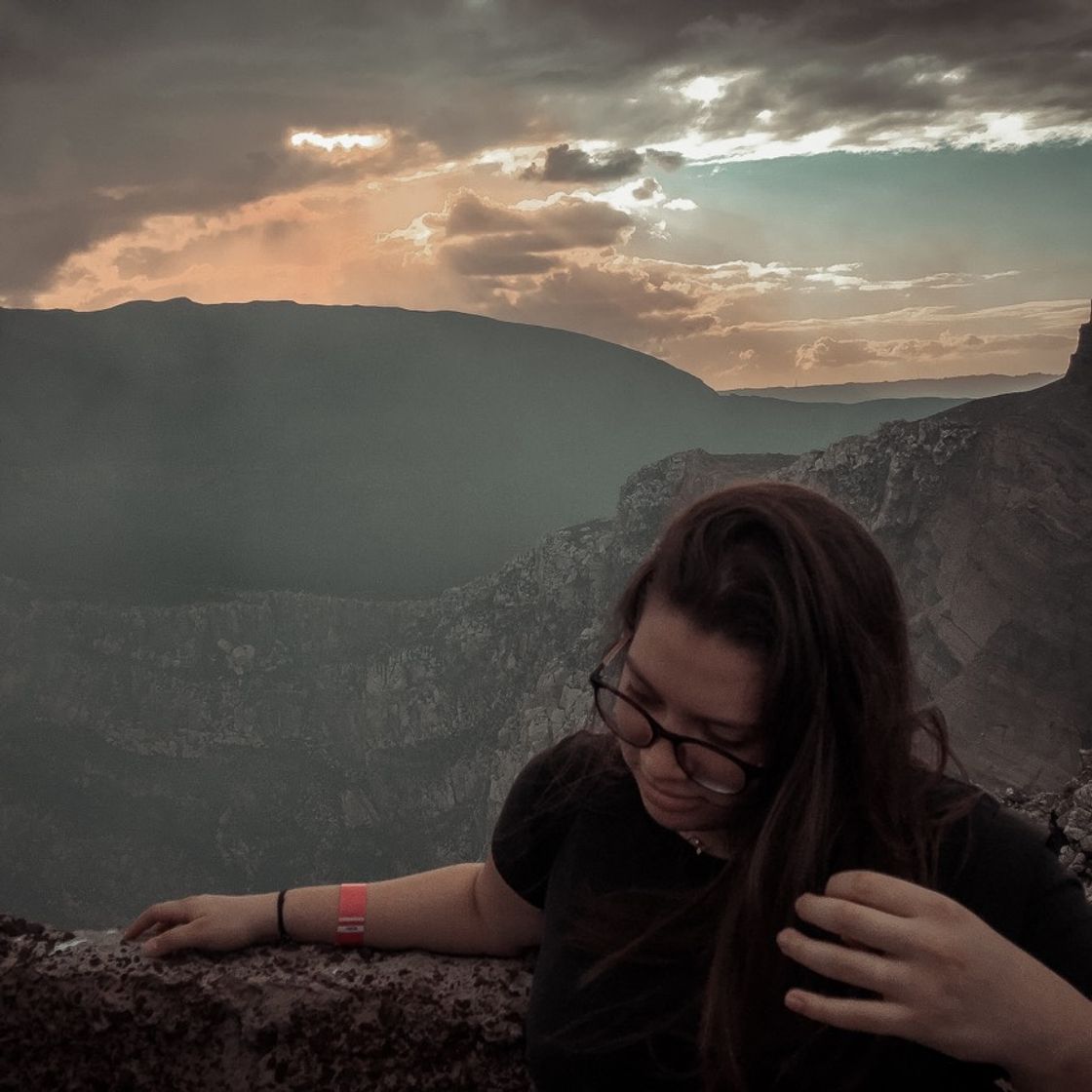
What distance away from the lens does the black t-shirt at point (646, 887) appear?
5.22 feet

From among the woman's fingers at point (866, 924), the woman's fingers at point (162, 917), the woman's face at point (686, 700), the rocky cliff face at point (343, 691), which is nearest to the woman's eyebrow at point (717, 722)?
the woman's face at point (686, 700)

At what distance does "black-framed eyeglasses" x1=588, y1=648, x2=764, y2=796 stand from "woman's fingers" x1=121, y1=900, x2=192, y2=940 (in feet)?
3.69

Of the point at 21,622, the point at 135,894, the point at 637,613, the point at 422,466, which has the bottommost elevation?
the point at 135,894

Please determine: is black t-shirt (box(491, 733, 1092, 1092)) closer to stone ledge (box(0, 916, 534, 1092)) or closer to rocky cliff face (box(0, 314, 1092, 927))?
stone ledge (box(0, 916, 534, 1092))

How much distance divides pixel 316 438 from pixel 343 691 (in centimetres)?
3694

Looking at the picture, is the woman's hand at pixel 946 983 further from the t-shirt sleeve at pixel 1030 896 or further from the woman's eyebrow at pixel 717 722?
the woman's eyebrow at pixel 717 722

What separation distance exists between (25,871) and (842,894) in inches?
2512

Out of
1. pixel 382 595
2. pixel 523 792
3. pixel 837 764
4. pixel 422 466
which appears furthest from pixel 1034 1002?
pixel 422 466

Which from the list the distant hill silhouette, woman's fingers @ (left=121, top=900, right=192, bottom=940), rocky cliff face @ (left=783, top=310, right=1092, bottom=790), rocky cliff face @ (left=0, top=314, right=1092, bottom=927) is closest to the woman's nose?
woman's fingers @ (left=121, top=900, right=192, bottom=940)

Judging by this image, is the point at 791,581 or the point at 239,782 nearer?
the point at 791,581

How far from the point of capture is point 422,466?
94812mm

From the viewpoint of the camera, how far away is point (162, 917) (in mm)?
2268

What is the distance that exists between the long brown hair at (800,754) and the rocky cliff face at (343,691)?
31.1 metres

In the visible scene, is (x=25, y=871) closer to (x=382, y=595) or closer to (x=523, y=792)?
(x=382, y=595)
